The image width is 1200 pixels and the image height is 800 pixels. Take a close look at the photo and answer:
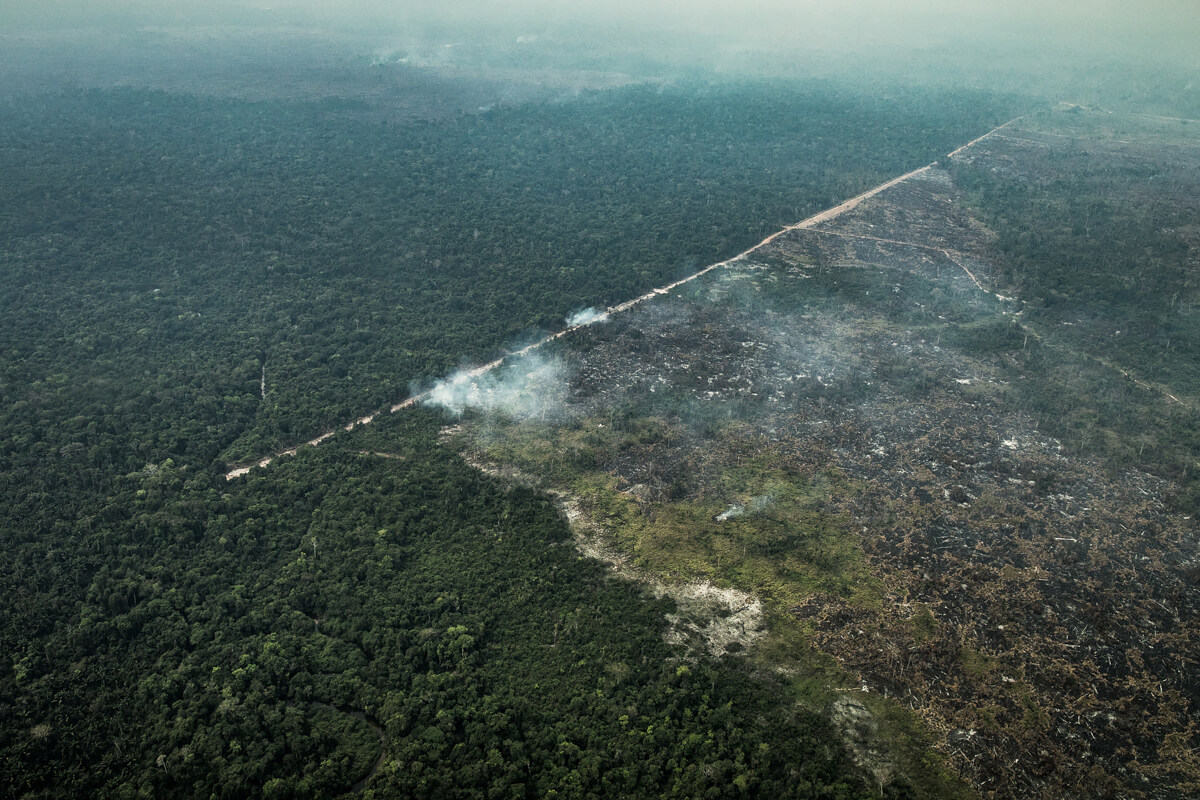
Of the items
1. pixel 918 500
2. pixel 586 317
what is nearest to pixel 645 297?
pixel 586 317

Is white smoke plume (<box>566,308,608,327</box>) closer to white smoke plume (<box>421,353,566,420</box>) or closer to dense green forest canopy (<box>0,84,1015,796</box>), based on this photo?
dense green forest canopy (<box>0,84,1015,796</box>)

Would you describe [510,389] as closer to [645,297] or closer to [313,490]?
[313,490]

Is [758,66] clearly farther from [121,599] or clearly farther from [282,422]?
[121,599]

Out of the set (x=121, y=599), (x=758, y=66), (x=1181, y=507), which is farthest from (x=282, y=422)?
(x=758, y=66)

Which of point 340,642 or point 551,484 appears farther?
point 551,484

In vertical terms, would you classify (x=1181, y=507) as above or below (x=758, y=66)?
below

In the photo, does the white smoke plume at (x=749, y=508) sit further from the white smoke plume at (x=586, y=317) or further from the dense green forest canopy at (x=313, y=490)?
the white smoke plume at (x=586, y=317)
